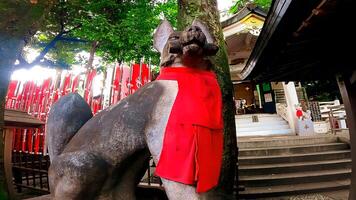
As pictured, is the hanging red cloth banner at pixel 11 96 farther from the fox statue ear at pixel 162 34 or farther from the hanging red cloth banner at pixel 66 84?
the fox statue ear at pixel 162 34

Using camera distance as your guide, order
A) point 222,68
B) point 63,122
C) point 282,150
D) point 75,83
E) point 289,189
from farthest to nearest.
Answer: point 282,150
point 289,189
point 75,83
point 222,68
point 63,122

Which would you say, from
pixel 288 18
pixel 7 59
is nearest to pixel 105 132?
pixel 7 59

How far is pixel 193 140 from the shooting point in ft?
4.18

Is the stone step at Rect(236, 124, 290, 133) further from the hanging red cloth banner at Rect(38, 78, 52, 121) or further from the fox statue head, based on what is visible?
the fox statue head

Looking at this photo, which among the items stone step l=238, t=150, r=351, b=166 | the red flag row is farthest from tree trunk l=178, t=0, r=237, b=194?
stone step l=238, t=150, r=351, b=166

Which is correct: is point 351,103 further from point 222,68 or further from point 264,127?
point 264,127

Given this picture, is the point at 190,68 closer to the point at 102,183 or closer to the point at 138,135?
the point at 138,135

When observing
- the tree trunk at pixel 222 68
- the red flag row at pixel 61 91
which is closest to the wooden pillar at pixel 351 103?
the tree trunk at pixel 222 68

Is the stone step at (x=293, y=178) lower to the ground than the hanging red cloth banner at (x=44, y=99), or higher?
lower

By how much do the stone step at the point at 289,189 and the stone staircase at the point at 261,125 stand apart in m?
6.37

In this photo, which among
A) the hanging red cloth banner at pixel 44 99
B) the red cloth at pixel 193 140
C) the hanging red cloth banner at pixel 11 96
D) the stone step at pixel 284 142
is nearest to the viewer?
the red cloth at pixel 193 140

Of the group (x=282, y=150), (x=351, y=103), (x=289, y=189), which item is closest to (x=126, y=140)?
(x=351, y=103)

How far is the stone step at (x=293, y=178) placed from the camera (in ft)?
21.7

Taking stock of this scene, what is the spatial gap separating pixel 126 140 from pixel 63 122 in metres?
0.51
